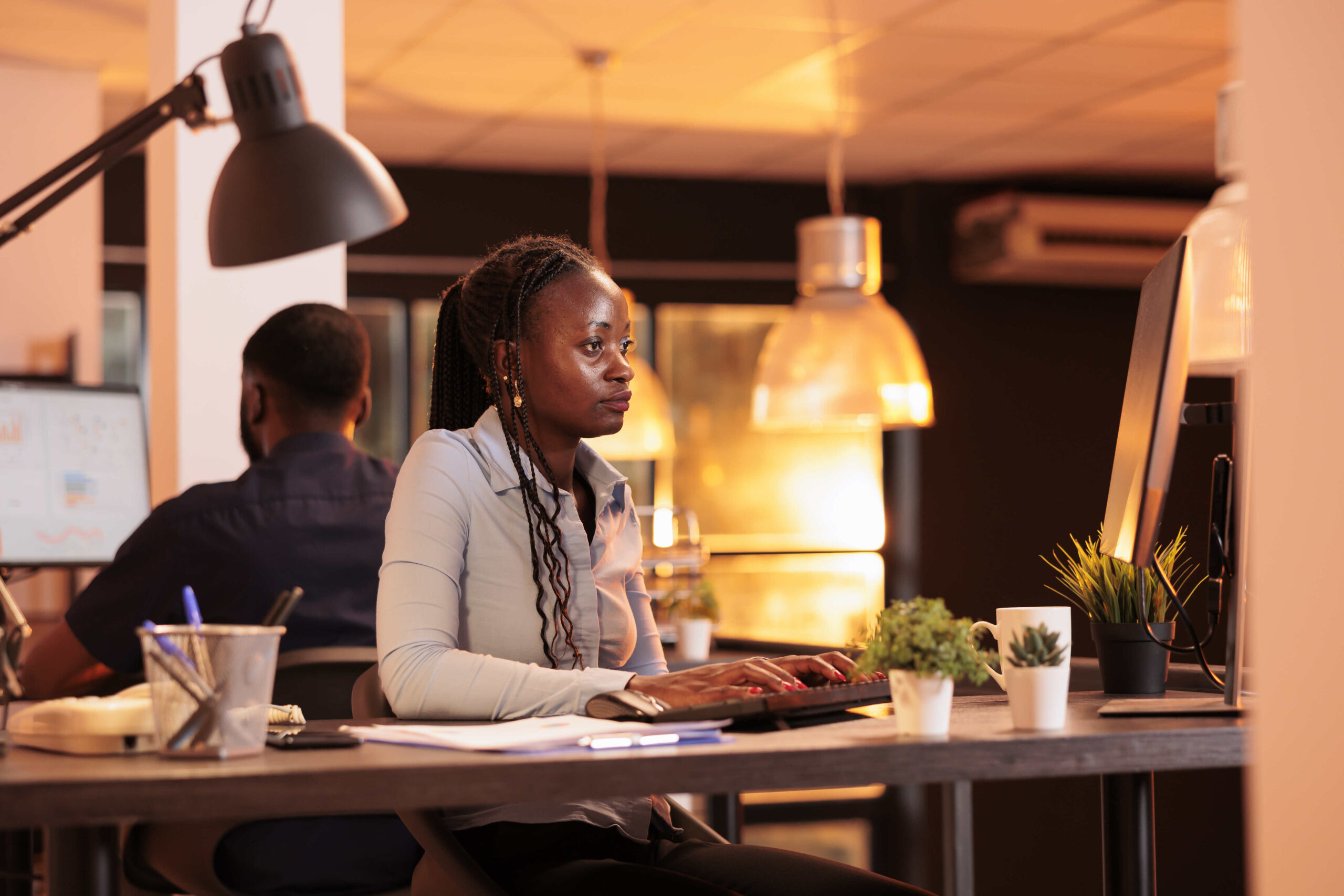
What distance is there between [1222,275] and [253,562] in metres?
1.39

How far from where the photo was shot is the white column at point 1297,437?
869 millimetres


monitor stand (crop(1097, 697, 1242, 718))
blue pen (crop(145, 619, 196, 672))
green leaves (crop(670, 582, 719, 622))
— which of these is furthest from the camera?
green leaves (crop(670, 582, 719, 622))

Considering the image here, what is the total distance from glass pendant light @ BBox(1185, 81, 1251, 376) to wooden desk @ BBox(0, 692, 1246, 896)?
0.56 metres

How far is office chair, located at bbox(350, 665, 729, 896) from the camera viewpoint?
1.45 metres

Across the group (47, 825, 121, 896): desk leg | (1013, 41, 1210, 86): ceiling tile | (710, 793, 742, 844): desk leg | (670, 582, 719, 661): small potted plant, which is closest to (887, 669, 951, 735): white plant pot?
(47, 825, 121, 896): desk leg

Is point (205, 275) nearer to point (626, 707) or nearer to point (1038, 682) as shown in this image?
point (626, 707)

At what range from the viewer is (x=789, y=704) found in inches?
51.4

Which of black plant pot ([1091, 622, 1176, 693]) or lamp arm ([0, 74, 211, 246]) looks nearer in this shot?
black plant pot ([1091, 622, 1176, 693])

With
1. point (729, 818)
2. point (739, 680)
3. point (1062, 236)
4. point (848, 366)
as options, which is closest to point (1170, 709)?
point (739, 680)

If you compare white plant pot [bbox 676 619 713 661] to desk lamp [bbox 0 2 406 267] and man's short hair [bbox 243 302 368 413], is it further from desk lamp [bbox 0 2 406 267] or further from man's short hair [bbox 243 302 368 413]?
desk lamp [bbox 0 2 406 267]

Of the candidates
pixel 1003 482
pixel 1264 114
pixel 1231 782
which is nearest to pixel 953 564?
pixel 1003 482

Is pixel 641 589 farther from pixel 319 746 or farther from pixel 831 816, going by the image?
pixel 831 816

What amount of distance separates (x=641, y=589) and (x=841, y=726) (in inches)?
24.6

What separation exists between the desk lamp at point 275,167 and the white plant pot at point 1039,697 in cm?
117
